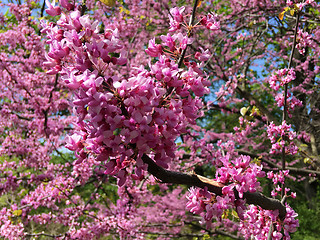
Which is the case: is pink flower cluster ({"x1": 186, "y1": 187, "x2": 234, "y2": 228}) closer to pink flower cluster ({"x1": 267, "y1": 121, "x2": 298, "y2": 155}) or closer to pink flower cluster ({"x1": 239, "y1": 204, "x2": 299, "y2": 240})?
pink flower cluster ({"x1": 239, "y1": 204, "x2": 299, "y2": 240})

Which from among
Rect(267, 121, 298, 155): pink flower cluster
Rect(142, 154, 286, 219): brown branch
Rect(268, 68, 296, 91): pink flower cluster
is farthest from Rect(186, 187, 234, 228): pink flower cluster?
Rect(268, 68, 296, 91): pink flower cluster

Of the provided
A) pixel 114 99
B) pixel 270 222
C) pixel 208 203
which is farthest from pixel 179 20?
pixel 270 222

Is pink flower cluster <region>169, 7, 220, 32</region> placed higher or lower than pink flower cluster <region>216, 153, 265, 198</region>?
higher

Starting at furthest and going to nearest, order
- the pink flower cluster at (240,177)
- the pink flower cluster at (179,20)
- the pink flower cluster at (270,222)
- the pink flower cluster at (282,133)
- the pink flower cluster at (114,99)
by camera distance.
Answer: the pink flower cluster at (282,133) → the pink flower cluster at (270,222) → the pink flower cluster at (179,20) → the pink flower cluster at (240,177) → the pink flower cluster at (114,99)

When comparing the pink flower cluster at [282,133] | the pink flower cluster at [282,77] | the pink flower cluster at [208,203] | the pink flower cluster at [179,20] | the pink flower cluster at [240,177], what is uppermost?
the pink flower cluster at [282,77]

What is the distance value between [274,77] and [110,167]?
2.75 meters

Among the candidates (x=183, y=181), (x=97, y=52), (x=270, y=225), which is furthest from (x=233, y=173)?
(x=97, y=52)

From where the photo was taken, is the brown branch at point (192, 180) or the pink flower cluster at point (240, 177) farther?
the pink flower cluster at point (240, 177)

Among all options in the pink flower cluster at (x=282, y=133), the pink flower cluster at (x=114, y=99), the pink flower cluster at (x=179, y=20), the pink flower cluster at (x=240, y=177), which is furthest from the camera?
the pink flower cluster at (x=282, y=133)

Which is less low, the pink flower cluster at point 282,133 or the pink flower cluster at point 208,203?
the pink flower cluster at point 282,133

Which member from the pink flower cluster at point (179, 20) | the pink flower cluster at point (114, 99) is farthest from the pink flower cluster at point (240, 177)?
the pink flower cluster at point (179, 20)

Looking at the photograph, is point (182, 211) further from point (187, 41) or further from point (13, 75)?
point (187, 41)

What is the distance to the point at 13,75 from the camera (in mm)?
5789

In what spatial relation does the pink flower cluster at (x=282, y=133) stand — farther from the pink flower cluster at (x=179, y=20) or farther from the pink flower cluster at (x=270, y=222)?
the pink flower cluster at (x=179, y=20)
